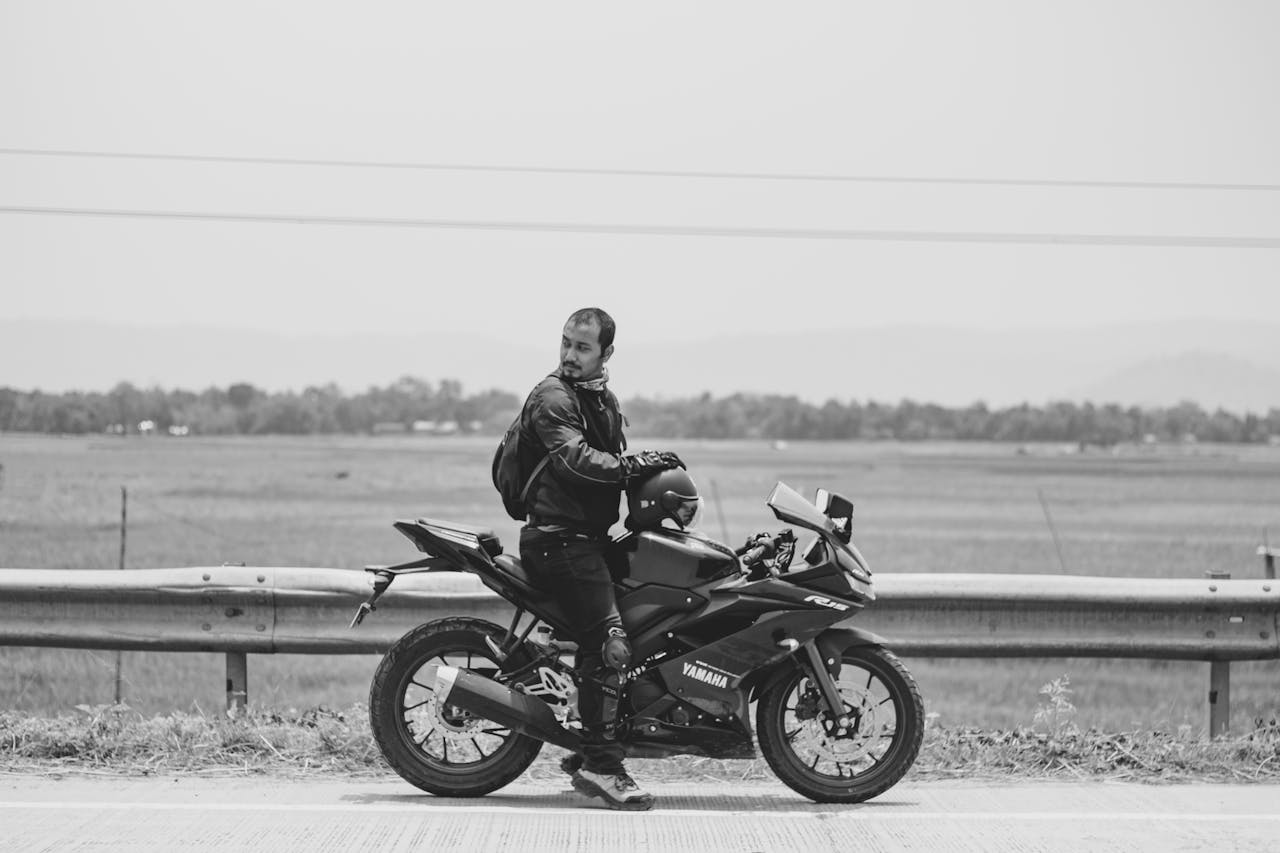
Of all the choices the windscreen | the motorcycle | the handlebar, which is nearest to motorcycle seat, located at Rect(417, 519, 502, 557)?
the motorcycle

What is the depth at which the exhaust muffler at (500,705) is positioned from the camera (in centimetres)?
609

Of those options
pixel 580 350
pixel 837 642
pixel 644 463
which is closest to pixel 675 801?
pixel 837 642

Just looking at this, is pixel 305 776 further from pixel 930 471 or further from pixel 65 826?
pixel 930 471

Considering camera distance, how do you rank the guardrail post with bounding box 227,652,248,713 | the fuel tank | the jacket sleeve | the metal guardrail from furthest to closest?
the guardrail post with bounding box 227,652,248,713
the metal guardrail
the fuel tank
the jacket sleeve

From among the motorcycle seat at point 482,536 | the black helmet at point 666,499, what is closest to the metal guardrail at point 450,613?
the motorcycle seat at point 482,536

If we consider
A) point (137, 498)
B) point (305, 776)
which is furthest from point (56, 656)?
point (137, 498)

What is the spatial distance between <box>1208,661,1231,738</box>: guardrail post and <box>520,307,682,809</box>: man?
10.5ft

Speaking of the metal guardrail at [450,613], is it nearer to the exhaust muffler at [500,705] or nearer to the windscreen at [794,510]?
the exhaust muffler at [500,705]

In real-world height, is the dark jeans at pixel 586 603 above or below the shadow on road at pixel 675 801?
above

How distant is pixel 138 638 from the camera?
7.22 m

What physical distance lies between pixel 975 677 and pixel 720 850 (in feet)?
33.6

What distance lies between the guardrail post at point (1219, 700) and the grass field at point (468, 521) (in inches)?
9.9

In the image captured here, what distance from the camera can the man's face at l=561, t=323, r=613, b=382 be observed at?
236 inches

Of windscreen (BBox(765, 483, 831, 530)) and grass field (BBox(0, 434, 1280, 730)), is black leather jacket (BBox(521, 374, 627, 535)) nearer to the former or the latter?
windscreen (BBox(765, 483, 831, 530))
